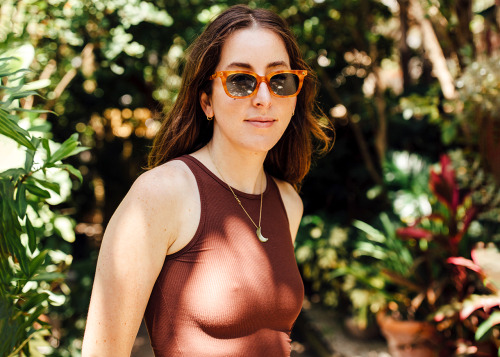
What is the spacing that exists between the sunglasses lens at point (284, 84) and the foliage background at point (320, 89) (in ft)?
3.59

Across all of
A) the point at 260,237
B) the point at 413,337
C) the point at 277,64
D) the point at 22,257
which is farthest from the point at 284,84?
the point at 413,337

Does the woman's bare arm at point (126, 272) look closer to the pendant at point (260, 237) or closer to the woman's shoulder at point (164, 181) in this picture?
the woman's shoulder at point (164, 181)

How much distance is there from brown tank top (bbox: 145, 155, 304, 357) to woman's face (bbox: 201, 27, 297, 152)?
17cm

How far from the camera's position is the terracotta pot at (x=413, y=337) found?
3996mm

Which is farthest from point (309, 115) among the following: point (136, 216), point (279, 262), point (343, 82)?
point (343, 82)

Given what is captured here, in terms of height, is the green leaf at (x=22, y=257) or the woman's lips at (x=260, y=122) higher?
the woman's lips at (x=260, y=122)

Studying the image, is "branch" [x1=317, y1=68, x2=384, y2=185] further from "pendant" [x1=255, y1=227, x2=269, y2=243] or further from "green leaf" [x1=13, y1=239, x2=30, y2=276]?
"green leaf" [x1=13, y1=239, x2=30, y2=276]

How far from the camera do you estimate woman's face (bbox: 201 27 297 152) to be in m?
1.63

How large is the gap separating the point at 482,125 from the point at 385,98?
1613mm

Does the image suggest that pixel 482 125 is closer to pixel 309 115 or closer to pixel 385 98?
pixel 385 98

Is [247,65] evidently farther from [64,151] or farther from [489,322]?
[489,322]

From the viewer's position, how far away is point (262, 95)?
1617mm

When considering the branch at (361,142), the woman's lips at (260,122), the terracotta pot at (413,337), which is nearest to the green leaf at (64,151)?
the woman's lips at (260,122)

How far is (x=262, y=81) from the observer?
5.33ft
